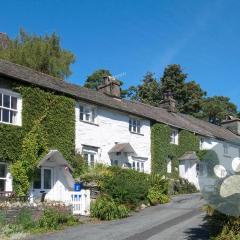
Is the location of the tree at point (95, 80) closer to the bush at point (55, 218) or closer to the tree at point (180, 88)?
the tree at point (180, 88)

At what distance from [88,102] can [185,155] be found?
42.5ft

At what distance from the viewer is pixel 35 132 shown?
2433cm

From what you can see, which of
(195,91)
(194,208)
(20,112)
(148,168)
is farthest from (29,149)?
(195,91)

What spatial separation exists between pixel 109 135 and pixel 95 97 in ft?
8.68

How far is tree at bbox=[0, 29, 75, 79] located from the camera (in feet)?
147

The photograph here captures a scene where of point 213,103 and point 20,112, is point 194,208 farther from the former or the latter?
point 213,103

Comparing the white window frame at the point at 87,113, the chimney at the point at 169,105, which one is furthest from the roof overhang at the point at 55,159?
the chimney at the point at 169,105

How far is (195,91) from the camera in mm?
65938

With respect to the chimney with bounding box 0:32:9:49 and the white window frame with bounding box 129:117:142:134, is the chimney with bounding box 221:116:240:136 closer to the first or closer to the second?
the white window frame with bounding box 129:117:142:134

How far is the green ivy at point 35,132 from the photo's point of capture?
897 inches

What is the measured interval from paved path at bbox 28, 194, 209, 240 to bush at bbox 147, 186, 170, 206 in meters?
3.18

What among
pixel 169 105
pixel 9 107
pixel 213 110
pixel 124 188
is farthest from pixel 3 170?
pixel 213 110

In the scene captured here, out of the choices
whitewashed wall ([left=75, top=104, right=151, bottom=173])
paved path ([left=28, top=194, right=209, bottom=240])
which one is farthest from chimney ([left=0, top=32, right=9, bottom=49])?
paved path ([left=28, top=194, right=209, bottom=240])

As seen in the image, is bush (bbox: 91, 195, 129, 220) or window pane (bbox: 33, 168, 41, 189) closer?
bush (bbox: 91, 195, 129, 220)
